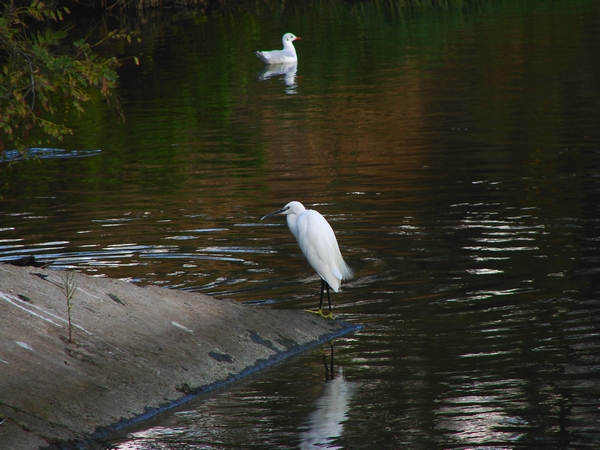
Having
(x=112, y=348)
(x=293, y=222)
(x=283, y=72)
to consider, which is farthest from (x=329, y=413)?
(x=283, y=72)

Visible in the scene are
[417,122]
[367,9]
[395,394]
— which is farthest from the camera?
[367,9]

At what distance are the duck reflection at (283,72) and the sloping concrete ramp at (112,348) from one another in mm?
19690

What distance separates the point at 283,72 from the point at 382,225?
63.7ft

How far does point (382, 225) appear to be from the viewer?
1305cm

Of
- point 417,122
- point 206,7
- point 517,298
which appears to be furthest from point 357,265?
point 206,7

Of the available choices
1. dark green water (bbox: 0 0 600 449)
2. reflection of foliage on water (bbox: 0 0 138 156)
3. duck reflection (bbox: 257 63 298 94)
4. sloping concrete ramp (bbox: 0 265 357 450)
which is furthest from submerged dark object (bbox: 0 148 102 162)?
sloping concrete ramp (bbox: 0 265 357 450)

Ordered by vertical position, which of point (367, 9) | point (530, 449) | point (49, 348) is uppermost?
point (367, 9)

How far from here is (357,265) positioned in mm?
11289

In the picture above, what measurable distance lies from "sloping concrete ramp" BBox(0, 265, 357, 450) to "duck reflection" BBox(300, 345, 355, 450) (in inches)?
29.6

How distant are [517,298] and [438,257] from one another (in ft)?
5.62

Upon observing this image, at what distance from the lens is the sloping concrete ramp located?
6.85 metres

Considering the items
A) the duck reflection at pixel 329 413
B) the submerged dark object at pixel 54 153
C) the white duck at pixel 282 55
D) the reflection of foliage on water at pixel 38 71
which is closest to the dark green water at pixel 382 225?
the duck reflection at pixel 329 413

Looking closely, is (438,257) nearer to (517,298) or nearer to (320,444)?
(517,298)

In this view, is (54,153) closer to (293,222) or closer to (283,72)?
(293,222)
